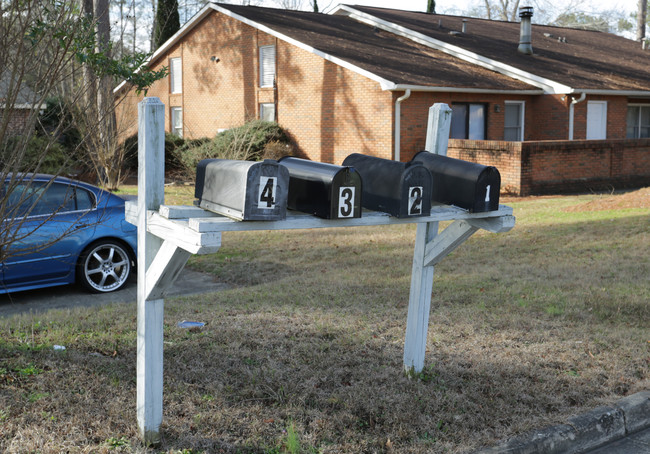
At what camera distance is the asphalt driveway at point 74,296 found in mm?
7988

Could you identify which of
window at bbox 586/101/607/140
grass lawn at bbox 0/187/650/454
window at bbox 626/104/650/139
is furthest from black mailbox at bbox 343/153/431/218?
window at bbox 626/104/650/139

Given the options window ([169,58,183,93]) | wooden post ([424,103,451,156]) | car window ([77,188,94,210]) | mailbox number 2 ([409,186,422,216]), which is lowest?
car window ([77,188,94,210])

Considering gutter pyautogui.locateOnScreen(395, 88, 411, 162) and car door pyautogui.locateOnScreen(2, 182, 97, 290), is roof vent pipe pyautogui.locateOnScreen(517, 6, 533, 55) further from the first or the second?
car door pyautogui.locateOnScreen(2, 182, 97, 290)

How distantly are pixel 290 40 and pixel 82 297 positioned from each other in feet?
53.6

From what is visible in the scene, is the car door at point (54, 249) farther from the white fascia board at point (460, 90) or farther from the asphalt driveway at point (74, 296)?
the white fascia board at point (460, 90)

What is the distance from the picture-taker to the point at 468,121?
22469 mm

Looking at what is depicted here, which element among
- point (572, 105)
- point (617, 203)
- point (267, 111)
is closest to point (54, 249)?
point (617, 203)

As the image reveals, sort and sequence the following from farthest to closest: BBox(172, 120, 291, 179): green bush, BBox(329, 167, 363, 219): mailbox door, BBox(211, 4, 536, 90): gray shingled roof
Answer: BBox(211, 4, 536, 90): gray shingled roof
BBox(172, 120, 291, 179): green bush
BBox(329, 167, 363, 219): mailbox door

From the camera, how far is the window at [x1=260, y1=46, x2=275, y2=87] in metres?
24.5

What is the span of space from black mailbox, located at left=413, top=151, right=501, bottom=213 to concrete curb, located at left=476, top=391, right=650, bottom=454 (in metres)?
1.44

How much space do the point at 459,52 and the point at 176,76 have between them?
38.4 ft

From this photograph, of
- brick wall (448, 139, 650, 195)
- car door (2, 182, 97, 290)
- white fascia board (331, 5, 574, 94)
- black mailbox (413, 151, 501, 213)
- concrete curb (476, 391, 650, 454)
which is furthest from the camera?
white fascia board (331, 5, 574, 94)

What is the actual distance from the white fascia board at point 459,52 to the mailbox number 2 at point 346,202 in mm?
19771

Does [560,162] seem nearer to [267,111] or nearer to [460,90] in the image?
[460,90]
